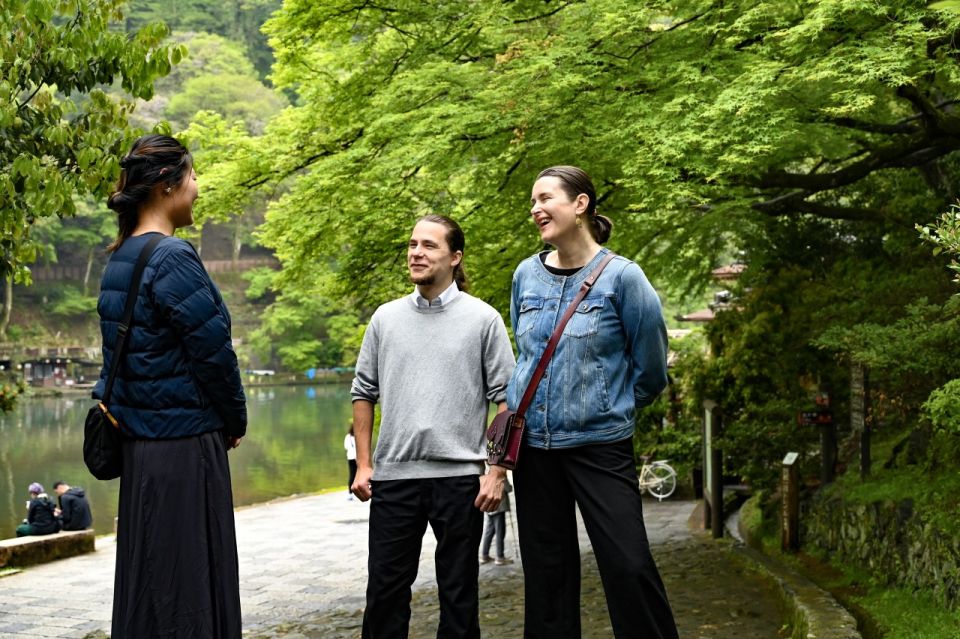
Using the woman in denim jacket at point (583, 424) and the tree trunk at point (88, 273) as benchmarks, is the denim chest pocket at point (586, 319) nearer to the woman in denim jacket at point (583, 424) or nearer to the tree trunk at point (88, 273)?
the woman in denim jacket at point (583, 424)

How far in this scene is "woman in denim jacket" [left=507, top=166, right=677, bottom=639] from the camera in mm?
3305

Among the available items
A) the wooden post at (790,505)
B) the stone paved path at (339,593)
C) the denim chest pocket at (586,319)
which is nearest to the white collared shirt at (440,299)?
the denim chest pocket at (586,319)

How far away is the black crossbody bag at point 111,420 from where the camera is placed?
3111 millimetres

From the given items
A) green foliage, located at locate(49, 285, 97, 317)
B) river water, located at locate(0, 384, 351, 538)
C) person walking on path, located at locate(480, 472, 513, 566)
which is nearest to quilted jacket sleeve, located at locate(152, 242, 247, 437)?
person walking on path, located at locate(480, 472, 513, 566)

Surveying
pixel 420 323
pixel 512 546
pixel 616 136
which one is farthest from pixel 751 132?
pixel 512 546

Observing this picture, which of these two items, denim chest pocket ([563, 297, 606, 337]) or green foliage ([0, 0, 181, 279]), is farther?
green foliage ([0, 0, 181, 279])

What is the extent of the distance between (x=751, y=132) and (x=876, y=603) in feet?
9.18

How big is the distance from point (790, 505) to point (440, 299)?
18.8 ft

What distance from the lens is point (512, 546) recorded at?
484 inches

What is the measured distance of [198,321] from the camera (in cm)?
308

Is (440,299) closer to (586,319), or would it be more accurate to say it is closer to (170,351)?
(586,319)

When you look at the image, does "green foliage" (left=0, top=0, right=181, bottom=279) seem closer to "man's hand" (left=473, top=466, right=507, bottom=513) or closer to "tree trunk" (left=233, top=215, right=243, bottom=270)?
"man's hand" (left=473, top=466, right=507, bottom=513)

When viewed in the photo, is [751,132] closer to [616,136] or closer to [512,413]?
[616,136]

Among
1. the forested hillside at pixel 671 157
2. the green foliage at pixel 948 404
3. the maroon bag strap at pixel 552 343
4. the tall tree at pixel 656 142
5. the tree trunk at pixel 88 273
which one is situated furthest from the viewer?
the tree trunk at pixel 88 273
